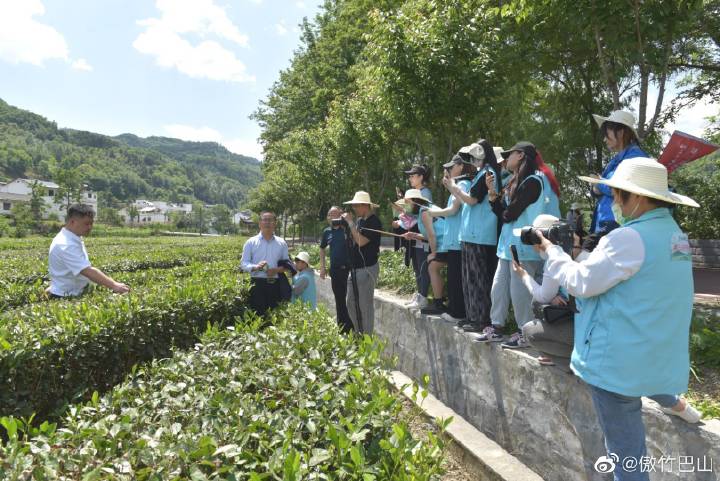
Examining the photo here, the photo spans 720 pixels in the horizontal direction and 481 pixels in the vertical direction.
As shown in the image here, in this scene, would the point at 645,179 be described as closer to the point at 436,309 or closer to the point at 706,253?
the point at 436,309

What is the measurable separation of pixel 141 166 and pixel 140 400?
693ft

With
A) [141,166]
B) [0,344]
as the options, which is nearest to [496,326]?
[0,344]

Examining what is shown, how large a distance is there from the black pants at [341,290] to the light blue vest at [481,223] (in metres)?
2.34

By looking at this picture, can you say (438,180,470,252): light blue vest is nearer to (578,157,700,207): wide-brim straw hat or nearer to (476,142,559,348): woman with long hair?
(476,142,559,348): woman with long hair

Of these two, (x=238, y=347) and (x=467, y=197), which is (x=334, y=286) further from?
(x=238, y=347)

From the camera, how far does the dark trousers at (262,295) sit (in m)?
6.43

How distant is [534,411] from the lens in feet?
12.4

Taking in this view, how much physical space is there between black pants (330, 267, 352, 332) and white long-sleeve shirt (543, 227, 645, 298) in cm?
446

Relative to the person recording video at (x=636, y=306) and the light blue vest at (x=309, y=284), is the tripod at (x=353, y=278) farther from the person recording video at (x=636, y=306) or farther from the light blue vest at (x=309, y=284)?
the person recording video at (x=636, y=306)

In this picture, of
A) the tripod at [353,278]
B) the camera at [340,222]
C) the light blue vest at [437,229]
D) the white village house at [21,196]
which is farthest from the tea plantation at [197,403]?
the white village house at [21,196]

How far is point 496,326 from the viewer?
445 centimetres

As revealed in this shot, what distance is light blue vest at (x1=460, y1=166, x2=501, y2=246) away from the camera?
4723 millimetres

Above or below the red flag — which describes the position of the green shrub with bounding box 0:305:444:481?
below

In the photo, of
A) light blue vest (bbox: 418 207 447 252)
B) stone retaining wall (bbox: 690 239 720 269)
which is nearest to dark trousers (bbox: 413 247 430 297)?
light blue vest (bbox: 418 207 447 252)
